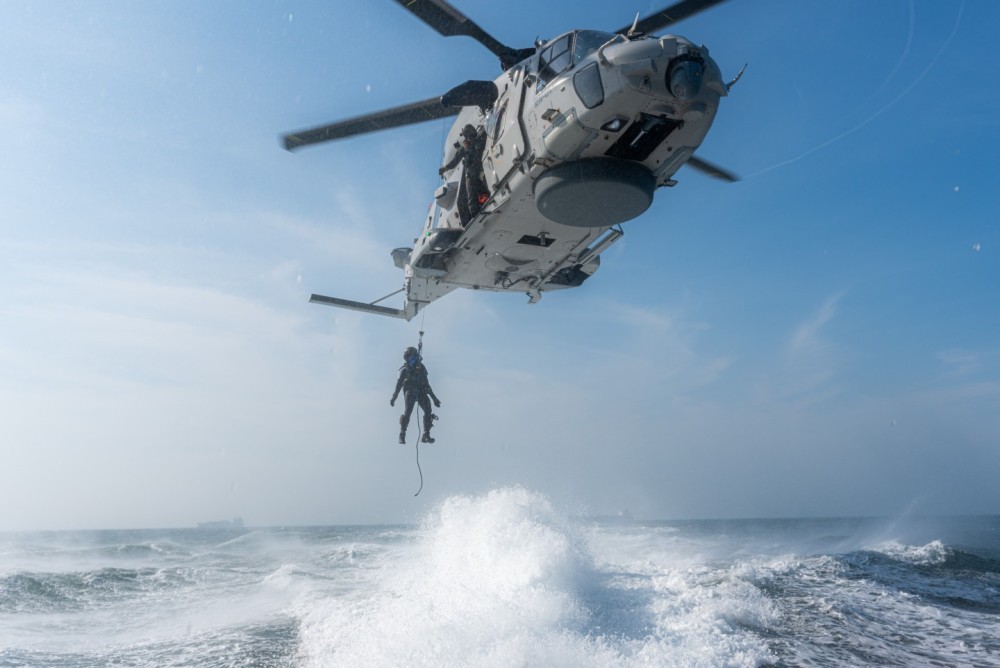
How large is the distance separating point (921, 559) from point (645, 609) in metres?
16.0

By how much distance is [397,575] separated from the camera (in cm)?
1789

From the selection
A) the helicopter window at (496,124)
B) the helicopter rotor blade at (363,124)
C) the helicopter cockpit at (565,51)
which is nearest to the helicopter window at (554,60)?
the helicopter cockpit at (565,51)

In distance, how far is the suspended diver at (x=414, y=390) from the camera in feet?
34.8

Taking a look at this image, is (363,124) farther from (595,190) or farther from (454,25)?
(595,190)

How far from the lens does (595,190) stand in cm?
613

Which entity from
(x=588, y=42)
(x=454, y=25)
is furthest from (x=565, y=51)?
(x=454, y=25)

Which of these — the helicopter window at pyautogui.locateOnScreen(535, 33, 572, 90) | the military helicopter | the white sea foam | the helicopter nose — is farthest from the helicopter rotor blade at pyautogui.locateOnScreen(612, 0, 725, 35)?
the white sea foam

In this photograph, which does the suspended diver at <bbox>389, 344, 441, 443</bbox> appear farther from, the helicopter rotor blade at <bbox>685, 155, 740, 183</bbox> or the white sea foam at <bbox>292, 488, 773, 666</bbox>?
the helicopter rotor blade at <bbox>685, 155, 740, 183</bbox>

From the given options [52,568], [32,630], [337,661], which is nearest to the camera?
[337,661]

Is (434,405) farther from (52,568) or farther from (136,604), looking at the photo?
(52,568)

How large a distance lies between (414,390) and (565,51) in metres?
6.58

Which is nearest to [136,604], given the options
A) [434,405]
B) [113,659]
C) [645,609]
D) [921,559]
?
[113,659]

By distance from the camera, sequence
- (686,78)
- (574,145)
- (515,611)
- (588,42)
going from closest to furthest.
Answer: (686,78), (574,145), (588,42), (515,611)

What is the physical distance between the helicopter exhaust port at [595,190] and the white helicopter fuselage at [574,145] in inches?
0.5
